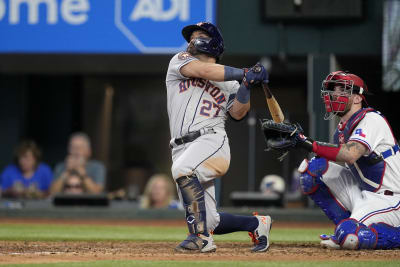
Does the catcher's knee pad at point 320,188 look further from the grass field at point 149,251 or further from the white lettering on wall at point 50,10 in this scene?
the white lettering on wall at point 50,10

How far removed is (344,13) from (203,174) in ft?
21.3

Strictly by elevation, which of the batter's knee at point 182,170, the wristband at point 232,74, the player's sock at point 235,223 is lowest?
the player's sock at point 235,223

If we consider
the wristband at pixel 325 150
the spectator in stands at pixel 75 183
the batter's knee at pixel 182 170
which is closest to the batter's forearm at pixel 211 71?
the batter's knee at pixel 182 170

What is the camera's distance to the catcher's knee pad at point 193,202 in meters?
5.54

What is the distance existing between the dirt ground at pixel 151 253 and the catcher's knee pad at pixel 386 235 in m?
0.08

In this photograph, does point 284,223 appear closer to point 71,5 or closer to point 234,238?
point 234,238

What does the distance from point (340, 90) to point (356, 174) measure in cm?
67

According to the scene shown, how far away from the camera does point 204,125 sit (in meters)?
5.73

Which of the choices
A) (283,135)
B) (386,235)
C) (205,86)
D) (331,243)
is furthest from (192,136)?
(386,235)

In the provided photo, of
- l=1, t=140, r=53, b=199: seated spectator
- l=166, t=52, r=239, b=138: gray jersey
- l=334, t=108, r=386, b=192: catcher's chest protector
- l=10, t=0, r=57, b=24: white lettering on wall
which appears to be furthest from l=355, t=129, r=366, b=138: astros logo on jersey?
l=10, t=0, r=57, b=24: white lettering on wall

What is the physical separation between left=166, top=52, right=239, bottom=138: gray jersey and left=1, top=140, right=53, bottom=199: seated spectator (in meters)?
5.79

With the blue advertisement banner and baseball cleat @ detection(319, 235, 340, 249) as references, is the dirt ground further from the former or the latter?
the blue advertisement banner

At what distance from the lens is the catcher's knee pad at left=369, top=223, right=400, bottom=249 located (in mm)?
5883

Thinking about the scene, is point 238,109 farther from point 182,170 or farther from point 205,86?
point 182,170
